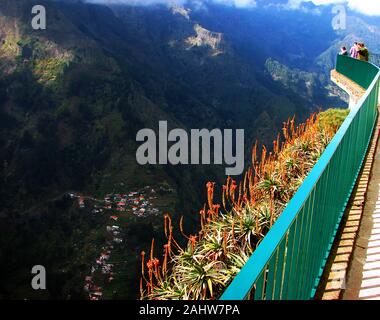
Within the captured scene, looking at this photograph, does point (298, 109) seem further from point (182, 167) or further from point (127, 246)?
point (127, 246)

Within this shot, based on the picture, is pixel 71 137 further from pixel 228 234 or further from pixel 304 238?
pixel 304 238

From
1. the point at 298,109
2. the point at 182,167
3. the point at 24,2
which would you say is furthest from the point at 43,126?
the point at 298,109

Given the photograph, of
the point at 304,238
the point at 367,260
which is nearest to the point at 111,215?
the point at 367,260

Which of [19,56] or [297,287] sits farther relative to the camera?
[19,56]

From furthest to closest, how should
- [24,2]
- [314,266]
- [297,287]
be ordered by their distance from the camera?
[24,2]
[314,266]
[297,287]

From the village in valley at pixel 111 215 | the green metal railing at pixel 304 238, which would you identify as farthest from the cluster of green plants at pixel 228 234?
the village in valley at pixel 111 215

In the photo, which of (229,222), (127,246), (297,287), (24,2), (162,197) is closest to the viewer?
(297,287)

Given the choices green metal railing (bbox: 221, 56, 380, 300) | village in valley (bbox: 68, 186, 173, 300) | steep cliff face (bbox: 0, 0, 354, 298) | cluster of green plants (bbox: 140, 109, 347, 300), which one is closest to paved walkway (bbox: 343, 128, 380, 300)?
green metal railing (bbox: 221, 56, 380, 300)

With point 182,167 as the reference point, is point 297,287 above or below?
above
